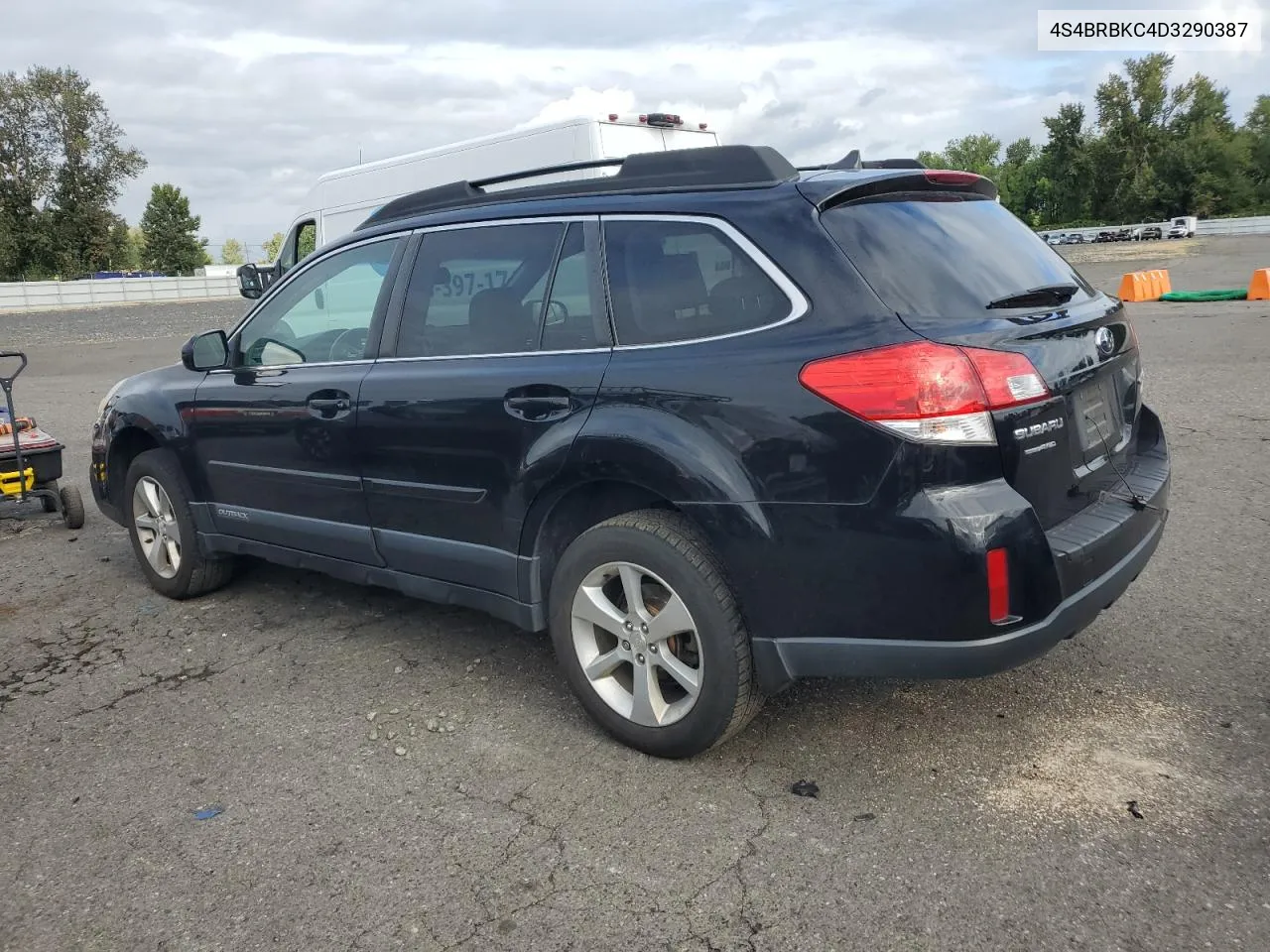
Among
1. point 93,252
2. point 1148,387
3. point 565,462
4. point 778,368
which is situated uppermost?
point 93,252

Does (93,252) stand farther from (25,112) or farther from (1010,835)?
(1010,835)

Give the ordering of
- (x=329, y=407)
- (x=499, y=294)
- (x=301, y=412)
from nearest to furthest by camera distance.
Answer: (x=499, y=294)
(x=329, y=407)
(x=301, y=412)

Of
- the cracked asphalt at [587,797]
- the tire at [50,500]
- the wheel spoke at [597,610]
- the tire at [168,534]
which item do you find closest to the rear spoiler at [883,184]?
the wheel spoke at [597,610]

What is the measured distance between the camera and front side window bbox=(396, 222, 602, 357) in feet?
11.7

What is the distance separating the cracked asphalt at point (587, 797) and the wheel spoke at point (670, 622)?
0.45m

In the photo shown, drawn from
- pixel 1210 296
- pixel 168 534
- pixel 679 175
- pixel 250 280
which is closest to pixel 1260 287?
pixel 1210 296

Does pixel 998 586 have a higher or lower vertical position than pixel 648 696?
higher

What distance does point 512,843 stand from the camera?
2963mm

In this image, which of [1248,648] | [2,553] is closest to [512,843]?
[1248,648]

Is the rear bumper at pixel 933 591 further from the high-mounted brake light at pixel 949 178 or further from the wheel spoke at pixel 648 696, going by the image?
the high-mounted brake light at pixel 949 178

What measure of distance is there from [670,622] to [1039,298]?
153 centimetres

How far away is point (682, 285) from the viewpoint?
3297 mm

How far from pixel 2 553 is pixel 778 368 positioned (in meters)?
5.58

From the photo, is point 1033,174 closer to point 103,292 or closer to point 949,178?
point 103,292
